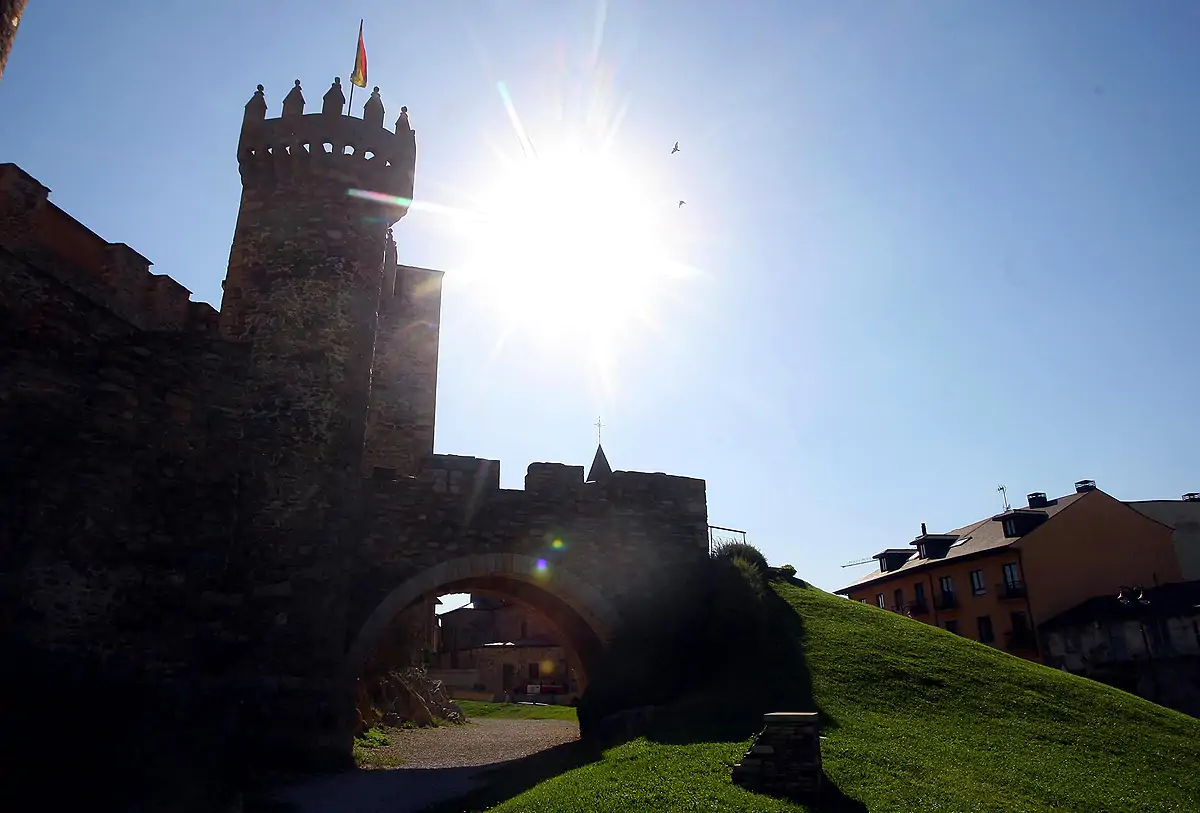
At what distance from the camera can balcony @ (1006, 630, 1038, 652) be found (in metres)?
33.0

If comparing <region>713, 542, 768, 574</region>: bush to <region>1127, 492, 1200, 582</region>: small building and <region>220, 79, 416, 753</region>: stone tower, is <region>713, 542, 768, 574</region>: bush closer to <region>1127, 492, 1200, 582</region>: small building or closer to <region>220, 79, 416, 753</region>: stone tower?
<region>220, 79, 416, 753</region>: stone tower

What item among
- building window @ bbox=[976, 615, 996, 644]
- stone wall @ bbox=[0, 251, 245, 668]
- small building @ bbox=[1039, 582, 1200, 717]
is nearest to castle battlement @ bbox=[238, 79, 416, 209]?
stone wall @ bbox=[0, 251, 245, 668]

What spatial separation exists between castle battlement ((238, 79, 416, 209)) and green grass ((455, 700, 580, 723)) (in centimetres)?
1720

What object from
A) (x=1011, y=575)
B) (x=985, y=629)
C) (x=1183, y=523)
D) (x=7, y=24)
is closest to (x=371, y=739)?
(x=7, y=24)

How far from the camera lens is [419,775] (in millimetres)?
11758

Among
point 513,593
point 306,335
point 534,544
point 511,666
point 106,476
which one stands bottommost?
point 511,666

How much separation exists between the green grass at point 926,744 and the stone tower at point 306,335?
5347 millimetres

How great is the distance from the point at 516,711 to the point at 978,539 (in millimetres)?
24718

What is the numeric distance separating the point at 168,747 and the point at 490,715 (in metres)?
20.5

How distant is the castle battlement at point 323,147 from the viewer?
14445 millimetres

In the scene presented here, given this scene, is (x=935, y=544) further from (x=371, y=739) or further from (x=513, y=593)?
(x=371, y=739)

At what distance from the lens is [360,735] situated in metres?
15.7

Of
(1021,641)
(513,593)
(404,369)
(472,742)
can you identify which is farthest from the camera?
(1021,641)

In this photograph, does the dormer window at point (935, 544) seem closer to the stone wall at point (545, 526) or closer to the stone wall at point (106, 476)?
the stone wall at point (545, 526)
